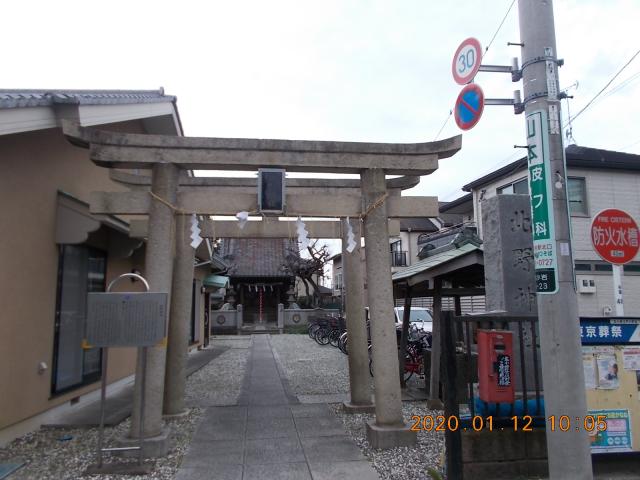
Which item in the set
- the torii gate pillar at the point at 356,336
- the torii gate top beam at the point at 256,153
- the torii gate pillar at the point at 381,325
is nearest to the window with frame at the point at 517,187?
the torii gate pillar at the point at 356,336

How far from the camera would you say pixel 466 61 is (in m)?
4.88

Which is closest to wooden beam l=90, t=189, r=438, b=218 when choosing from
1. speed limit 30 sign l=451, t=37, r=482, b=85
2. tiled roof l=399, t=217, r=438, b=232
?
speed limit 30 sign l=451, t=37, r=482, b=85

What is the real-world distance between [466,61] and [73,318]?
6.81 meters

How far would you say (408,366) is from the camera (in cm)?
978

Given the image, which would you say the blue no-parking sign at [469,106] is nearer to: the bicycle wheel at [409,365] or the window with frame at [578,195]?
the bicycle wheel at [409,365]

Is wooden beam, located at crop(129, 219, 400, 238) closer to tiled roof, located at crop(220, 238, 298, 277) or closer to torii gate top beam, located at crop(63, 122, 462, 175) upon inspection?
torii gate top beam, located at crop(63, 122, 462, 175)

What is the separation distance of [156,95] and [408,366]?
7729mm

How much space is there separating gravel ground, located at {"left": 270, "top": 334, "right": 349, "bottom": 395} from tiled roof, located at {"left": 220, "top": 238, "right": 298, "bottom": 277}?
1026 centimetres

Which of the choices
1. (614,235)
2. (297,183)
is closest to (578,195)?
(297,183)

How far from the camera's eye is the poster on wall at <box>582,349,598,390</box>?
15.0 ft

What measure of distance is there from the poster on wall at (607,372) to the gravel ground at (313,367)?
527 cm

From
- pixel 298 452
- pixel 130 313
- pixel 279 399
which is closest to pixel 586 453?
pixel 298 452

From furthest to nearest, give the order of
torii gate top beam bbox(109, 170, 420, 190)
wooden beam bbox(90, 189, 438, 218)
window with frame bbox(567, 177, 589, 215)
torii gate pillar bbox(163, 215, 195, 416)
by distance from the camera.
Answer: window with frame bbox(567, 177, 589, 215) < torii gate top beam bbox(109, 170, 420, 190) < torii gate pillar bbox(163, 215, 195, 416) < wooden beam bbox(90, 189, 438, 218)

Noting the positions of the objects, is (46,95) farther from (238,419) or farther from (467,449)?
(467,449)
